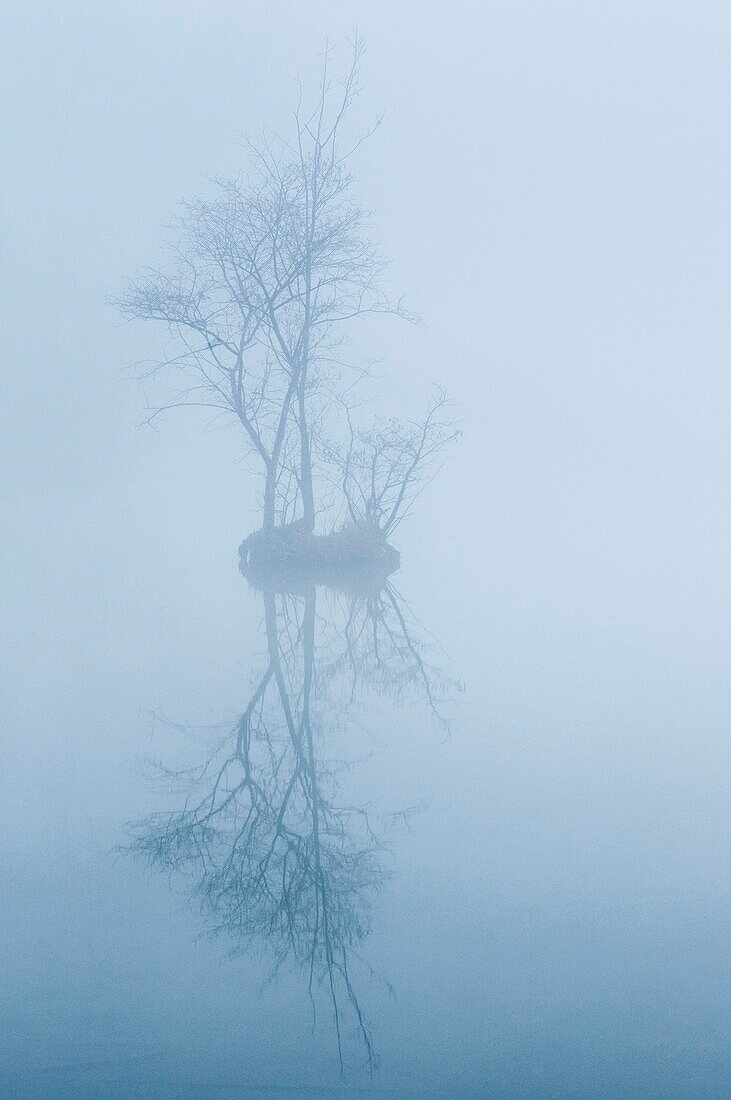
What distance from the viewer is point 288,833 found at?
307cm

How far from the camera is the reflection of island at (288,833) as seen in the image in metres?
2.46

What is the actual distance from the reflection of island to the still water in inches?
0.4

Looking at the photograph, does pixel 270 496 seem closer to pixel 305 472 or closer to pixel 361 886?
pixel 305 472

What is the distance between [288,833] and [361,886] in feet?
1.34

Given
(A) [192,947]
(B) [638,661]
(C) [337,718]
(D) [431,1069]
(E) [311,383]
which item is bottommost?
(D) [431,1069]

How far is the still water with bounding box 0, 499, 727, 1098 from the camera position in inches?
79.6

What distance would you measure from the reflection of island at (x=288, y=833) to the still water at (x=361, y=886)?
0.04ft

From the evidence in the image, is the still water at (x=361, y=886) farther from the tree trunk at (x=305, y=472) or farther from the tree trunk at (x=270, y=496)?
the tree trunk at (x=270, y=496)

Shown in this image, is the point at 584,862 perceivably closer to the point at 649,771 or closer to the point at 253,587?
the point at 649,771

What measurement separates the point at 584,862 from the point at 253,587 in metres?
7.38

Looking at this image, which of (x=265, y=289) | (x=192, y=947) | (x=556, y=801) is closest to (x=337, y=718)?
(x=556, y=801)

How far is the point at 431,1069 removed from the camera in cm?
198

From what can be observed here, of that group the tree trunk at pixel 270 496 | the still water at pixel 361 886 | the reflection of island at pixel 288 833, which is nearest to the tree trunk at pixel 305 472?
the tree trunk at pixel 270 496

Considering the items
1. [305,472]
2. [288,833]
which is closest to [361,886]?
[288,833]
